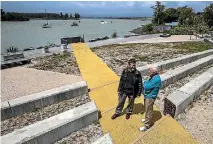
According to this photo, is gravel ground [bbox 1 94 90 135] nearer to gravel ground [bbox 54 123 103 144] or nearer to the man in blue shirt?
gravel ground [bbox 54 123 103 144]

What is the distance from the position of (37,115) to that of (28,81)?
381 cm

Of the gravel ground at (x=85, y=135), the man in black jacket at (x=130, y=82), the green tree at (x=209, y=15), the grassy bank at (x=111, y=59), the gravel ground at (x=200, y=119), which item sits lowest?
the gravel ground at (x=85, y=135)

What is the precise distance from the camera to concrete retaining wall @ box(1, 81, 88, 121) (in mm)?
7154

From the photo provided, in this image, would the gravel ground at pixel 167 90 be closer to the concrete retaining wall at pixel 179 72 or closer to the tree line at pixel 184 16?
the concrete retaining wall at pixel 179 72

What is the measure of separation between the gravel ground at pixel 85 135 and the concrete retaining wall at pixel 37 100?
2.11 meters

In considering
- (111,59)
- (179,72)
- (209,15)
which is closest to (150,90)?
(179,72)

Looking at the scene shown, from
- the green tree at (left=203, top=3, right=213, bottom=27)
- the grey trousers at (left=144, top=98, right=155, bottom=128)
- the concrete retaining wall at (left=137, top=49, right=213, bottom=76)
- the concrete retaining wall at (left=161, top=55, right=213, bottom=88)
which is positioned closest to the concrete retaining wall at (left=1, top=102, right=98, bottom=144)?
the grey trousers at (left=144, top=98, right=155, bottom=128)

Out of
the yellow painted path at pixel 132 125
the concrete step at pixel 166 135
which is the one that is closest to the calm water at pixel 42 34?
the yellow painted path at pixel 132 125

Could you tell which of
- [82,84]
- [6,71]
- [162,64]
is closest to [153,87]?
[82,84]

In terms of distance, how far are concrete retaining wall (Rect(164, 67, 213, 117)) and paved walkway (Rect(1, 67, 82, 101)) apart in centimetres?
484

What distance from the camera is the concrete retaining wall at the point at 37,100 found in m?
7.15

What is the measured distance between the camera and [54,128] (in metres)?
5.75

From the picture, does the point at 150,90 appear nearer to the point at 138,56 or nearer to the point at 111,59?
the point at 111,59

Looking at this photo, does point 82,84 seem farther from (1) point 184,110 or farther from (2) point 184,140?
(2) point 184,140
